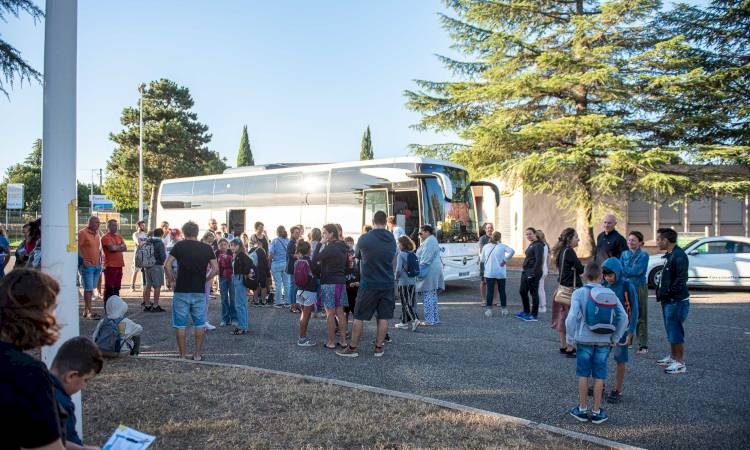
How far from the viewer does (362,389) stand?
233 inches

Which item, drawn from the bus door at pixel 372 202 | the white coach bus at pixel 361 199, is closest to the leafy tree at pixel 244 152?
the white coach bus at pixel 361 199

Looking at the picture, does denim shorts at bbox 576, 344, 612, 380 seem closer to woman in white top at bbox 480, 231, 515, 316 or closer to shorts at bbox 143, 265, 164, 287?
woman in white top at bbox 480, 231, 515, 316

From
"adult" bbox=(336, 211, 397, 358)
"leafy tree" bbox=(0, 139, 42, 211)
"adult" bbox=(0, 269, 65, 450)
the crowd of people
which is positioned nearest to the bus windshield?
the crowd of people

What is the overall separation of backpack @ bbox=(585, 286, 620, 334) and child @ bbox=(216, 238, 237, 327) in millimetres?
6361

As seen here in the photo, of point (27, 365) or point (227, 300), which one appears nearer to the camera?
point (27, 365)

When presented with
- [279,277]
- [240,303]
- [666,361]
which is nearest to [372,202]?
[279,277]

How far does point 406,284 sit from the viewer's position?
9.90 metres

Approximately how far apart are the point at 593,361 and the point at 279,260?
854cm

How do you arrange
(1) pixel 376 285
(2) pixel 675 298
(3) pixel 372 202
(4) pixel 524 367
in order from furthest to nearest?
(3) pixel 372 202 → (1) pixel 376 285 → (4) pixel 524 367 → (2) pixel 675 298

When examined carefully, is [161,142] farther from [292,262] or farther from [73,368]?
[73,368]

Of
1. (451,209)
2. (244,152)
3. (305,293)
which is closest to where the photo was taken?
(305,293)

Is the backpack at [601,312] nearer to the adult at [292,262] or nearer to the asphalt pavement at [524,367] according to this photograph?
the asphalt pavement at [524,367]

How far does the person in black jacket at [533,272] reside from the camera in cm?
1075

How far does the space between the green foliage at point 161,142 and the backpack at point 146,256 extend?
39.8 m
